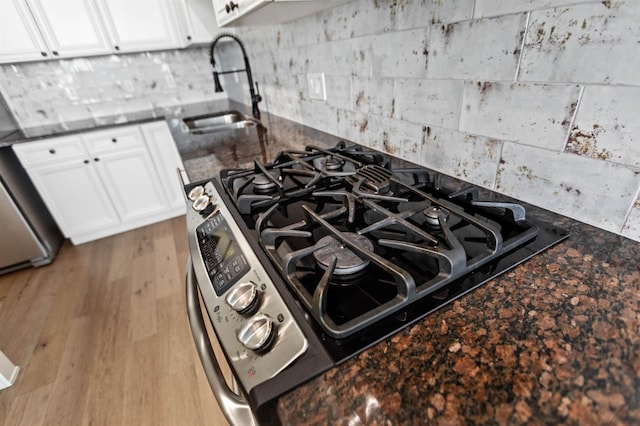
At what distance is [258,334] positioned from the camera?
394 mm

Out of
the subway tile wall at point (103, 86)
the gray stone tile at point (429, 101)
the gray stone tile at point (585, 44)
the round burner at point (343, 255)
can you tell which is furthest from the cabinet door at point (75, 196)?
the gray stone tile at point (585, 44)

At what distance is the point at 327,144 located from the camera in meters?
1.23

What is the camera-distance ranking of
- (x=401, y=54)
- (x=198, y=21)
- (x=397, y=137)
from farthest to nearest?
(x=198, y=21) → (x=397, y=137) → (x=401, y=54)

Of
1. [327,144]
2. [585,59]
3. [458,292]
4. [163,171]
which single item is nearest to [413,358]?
[458,292]

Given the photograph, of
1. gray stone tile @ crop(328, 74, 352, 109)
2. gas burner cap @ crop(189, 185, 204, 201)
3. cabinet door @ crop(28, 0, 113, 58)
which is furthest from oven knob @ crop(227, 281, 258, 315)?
cabinet door @ crop(28, 0, 113, 58)

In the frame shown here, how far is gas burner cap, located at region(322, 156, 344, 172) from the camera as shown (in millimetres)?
873

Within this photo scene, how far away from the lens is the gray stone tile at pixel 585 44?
458mm

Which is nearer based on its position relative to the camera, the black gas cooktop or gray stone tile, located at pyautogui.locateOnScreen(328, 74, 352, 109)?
the black gas cooktop

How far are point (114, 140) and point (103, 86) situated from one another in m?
0.70

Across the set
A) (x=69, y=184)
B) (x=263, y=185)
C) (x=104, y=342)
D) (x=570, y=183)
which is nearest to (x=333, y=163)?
(x=263, y=185)

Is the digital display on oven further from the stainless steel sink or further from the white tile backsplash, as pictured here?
the stainless steel sink

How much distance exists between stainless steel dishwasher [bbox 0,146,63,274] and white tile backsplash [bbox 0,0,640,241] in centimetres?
208

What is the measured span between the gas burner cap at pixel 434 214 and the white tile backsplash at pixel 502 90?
225 mm

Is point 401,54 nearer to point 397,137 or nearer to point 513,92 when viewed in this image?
point 397,137
